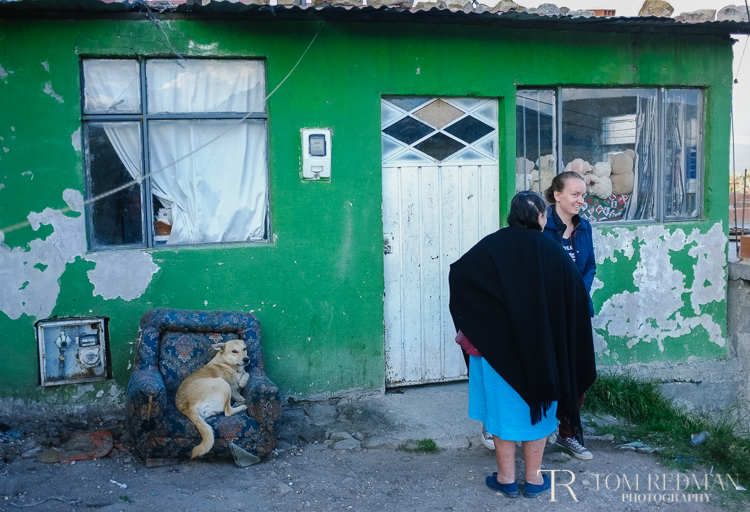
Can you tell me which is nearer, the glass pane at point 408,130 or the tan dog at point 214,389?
the tan dog at point 214,389

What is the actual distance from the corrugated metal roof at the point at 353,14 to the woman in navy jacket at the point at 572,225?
1.66m

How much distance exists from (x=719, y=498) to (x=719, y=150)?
3773 millimetres

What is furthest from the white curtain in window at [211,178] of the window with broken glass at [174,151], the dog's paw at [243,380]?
the dog's paw at [243,380]

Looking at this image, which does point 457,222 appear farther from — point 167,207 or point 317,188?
point 167,207

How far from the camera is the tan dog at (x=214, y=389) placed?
174 inches

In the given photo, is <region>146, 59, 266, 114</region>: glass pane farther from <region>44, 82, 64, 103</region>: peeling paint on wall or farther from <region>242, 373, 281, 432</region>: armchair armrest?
<region>242, 373, 281, 432</region>: armchair armrest

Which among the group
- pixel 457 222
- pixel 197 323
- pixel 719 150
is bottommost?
pixel 197 323

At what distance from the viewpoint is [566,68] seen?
6.17m

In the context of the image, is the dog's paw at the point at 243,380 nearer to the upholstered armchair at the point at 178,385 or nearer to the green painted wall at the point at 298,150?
the upholstered armchair at the point at 178,385

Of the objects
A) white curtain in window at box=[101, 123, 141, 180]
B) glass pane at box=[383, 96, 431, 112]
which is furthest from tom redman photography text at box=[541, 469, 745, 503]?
white curtain in window at box=[101, 123, 141, 180]

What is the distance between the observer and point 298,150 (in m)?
5.55

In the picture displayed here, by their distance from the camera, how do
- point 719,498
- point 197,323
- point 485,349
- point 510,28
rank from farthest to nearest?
point 510,28
point 197,323
point 719,498
point 485,349

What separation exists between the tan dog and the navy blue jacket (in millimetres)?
2379

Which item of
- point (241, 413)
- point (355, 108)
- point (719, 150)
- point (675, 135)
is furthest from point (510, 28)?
point (241, 413)
